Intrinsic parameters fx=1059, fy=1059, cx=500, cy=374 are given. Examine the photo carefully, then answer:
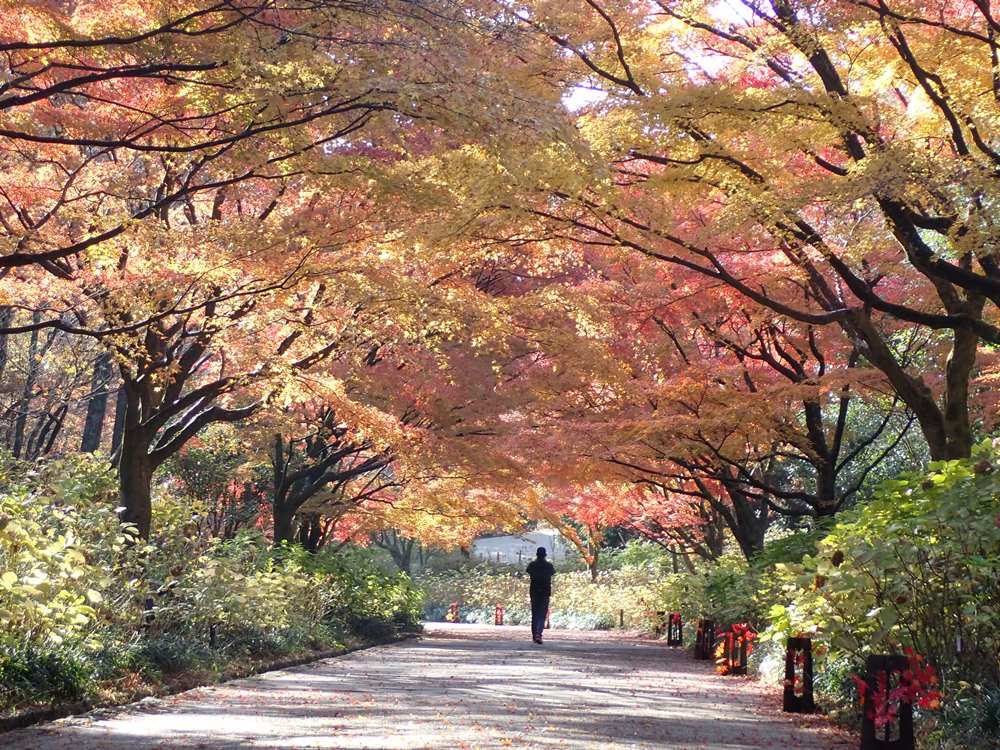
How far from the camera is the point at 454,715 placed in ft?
26.4

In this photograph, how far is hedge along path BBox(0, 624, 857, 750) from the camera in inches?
259

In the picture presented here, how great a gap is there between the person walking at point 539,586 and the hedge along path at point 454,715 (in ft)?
16.6

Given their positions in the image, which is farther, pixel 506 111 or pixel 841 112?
pixel 841 112

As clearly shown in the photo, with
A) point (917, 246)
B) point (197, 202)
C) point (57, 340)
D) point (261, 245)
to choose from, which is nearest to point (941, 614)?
point (917, 246)

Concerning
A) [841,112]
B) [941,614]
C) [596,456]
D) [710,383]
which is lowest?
[941,614]

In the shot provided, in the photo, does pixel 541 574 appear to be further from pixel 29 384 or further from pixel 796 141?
pixel 796 141

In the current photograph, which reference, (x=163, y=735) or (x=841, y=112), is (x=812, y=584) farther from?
(x=163, y=735)

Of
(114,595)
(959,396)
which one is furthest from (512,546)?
(114,595)

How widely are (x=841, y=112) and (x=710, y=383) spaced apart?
251 inches

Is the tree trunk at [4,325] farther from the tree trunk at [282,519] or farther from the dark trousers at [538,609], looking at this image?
the dark trousers at [538,609]

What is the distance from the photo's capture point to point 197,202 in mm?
14359

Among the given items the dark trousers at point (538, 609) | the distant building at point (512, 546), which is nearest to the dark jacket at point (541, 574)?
the dark trousers at point (538, 609)

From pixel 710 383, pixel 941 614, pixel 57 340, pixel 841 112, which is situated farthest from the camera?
pixel 57 340

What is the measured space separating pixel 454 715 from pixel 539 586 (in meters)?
11.1
